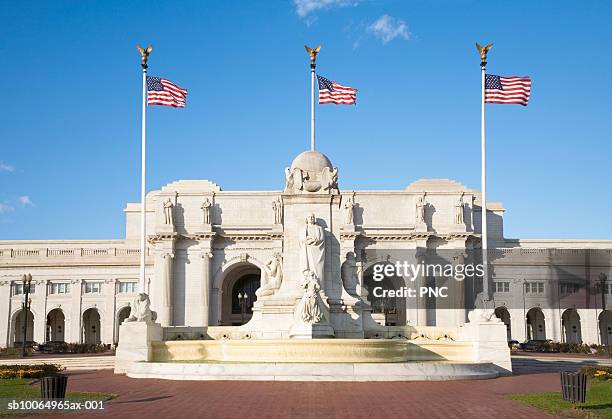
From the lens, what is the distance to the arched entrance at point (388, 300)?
8276 centimetres

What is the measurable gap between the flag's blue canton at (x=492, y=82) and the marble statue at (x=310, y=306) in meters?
15.2

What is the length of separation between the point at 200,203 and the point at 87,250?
15.7 metres

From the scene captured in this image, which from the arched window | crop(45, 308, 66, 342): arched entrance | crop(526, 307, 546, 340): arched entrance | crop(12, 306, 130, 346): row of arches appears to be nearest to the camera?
crop(526, 307, 546, 340): arched entrance

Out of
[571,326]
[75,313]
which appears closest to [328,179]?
[75,313]

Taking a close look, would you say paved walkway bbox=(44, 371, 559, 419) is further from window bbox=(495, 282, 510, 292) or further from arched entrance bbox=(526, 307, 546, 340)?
arched entrance bbox=(526, 307, 546, 340)

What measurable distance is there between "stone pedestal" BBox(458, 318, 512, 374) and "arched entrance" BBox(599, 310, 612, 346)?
63.4 metres

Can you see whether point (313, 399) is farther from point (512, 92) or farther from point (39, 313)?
point (39, 313)

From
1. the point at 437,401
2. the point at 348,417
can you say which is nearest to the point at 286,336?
the point at 437,401

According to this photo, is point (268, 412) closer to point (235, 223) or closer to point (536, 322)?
point (235, 223)

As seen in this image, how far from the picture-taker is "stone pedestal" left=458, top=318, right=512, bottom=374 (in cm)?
2831

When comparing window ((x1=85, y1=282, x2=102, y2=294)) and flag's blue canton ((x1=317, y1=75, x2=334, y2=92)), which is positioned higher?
flag's blue canton ((x1=317, y1=75, x2=334, y2=92))

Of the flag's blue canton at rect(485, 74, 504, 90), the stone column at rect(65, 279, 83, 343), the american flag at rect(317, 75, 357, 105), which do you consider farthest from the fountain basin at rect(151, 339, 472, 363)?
the stone column at rect(65, 279, 83, 343)

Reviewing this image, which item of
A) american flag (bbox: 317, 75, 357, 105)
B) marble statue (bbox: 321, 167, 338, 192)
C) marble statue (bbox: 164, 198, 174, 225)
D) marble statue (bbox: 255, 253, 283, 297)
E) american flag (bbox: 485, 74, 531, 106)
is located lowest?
marble statue (bbox: 255, 253, 283, 297)

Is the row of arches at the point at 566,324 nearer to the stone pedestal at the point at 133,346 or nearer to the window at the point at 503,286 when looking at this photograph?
the window at the point at 503,286
